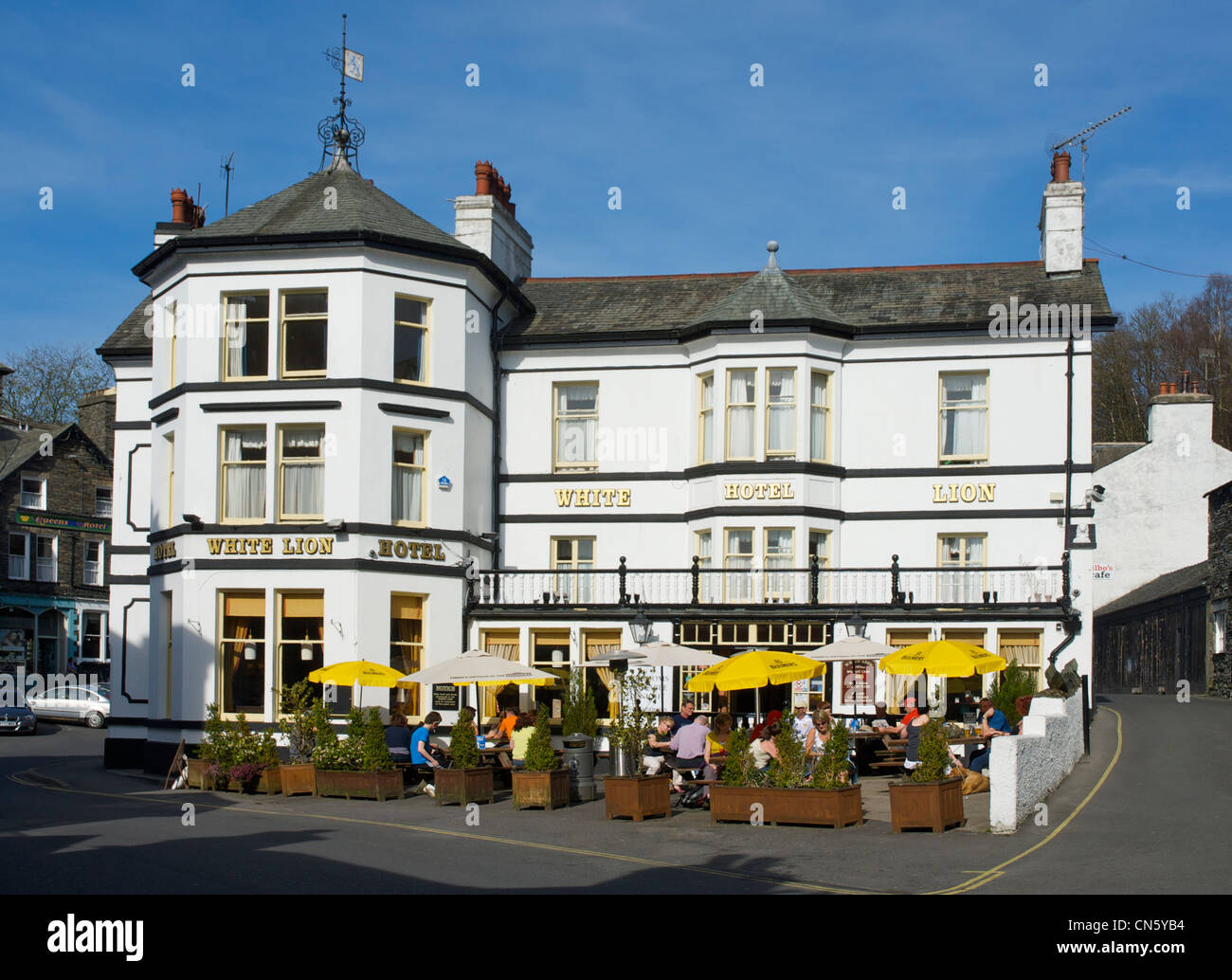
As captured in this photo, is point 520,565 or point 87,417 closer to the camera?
point 520,565

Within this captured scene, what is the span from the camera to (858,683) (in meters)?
28.0

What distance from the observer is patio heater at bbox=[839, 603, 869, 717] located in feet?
88.7

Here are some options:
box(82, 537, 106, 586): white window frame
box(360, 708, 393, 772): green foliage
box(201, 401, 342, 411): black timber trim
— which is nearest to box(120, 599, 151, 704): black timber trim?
box(201, 401, 342, 411): black timber trim

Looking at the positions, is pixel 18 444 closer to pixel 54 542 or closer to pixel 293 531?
pixel 54 542

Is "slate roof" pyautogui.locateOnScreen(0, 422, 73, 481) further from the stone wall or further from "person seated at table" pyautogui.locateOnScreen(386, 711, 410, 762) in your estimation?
the stone wall

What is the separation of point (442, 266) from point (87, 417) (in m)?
40.6

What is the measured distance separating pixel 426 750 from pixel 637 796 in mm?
4866

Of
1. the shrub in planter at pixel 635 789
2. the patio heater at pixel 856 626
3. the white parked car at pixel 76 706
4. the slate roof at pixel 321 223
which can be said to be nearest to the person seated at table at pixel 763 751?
the shrub in planter at pixel 635 789

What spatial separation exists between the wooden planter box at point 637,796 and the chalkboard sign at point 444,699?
9.06m

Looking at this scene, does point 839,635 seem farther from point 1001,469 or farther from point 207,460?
point 207,460

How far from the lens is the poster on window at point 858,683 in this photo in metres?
27.9

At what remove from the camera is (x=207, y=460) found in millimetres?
26609
